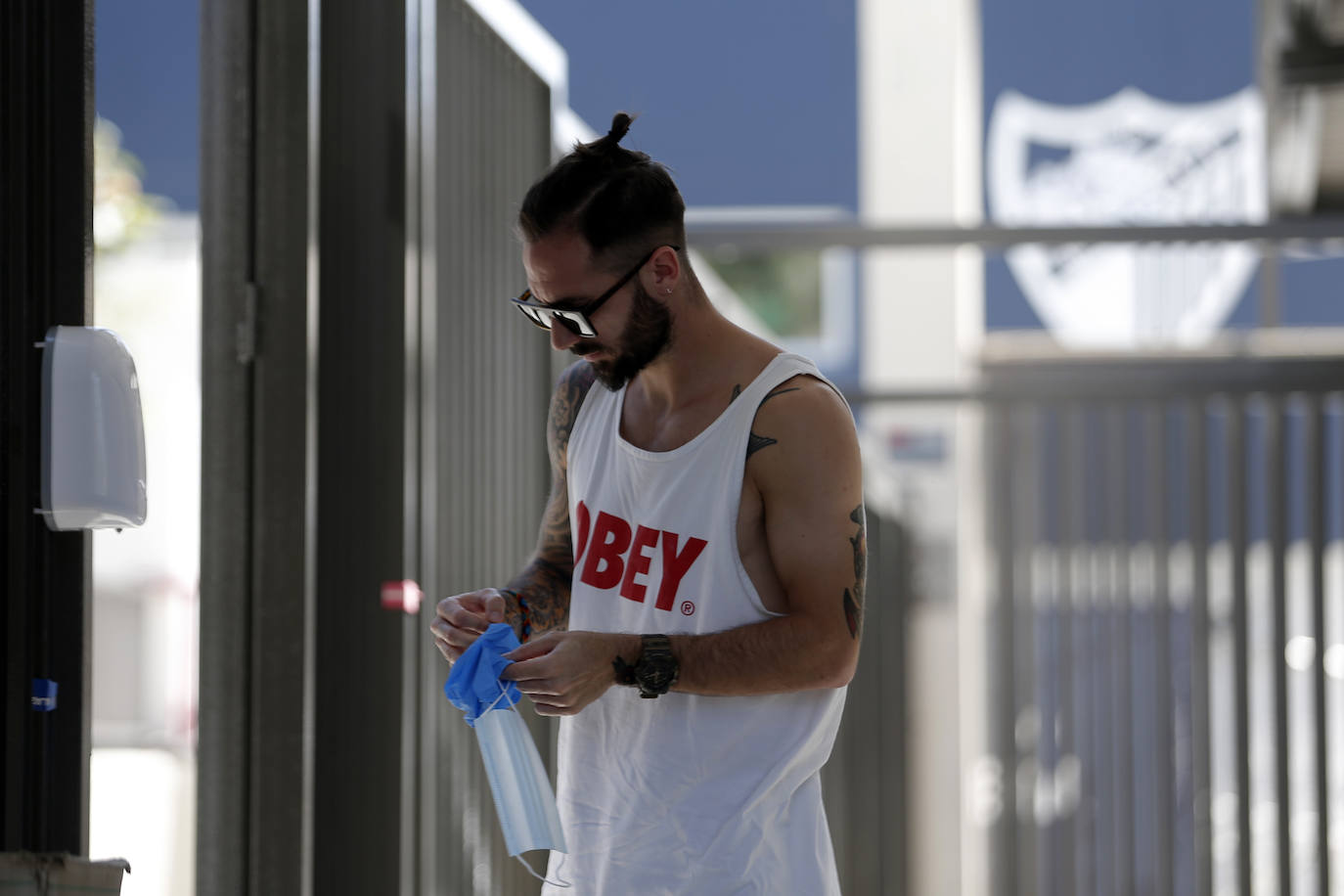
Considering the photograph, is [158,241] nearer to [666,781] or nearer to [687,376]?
[687,376]

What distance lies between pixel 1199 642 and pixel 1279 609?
175mm

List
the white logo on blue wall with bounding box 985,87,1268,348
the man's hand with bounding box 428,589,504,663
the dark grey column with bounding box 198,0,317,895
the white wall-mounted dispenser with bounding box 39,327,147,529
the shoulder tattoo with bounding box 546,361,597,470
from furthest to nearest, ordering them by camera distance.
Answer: the white logo on blue wall with bounding box 985,87,1268,348, the dark grey column with bounding box 198,0,317,895, the shoulder tattoo with bounding box 546,361,597,470, the man's hand with bounding box 428,589,504,663, the white wall-mounted dispenser with bounding box 39,327,147,529

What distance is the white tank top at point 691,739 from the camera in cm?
142

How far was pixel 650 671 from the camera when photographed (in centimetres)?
140

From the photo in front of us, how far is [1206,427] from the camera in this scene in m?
2.76

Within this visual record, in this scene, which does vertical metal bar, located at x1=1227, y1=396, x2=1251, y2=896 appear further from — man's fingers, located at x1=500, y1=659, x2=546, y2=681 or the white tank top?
man's fingers, located at x1=500, y1=659, x2=546, y2=681

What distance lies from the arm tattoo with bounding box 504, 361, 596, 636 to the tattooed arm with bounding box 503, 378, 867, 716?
27 cm

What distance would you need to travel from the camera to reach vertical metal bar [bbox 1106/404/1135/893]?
9.14 feet

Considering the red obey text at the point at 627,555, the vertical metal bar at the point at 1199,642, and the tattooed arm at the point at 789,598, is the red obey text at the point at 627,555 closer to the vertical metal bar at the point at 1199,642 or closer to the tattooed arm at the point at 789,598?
the tattooed arm at the point at 789,598

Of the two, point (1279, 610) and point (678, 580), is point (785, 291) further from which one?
point (678, 580)

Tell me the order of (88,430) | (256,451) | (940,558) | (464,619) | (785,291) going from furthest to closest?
(785,291)
(940,558)
(256,451)
(464,619)
(88,430)

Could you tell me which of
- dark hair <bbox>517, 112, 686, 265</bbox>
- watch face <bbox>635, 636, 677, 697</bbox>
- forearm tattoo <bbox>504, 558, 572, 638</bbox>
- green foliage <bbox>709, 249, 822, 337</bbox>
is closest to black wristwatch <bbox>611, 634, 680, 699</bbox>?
watch face <bbox>635, 636, 677, 697</bbox>

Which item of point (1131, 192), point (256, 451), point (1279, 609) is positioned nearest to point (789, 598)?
point (256, 451)

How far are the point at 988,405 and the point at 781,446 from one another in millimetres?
1455
